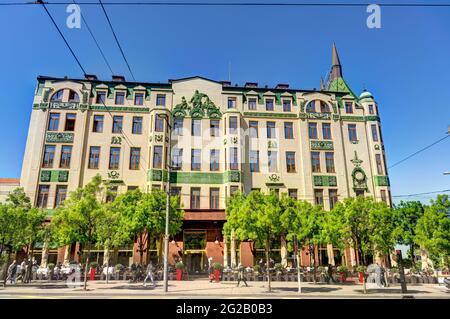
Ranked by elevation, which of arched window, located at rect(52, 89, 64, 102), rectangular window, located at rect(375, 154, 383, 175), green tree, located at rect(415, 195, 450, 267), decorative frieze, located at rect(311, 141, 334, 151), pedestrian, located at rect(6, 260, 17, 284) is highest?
arched window, located at rect(52, 89, 64, 102)

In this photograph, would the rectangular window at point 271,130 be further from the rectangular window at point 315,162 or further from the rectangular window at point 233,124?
the rectangular window at point 315,162

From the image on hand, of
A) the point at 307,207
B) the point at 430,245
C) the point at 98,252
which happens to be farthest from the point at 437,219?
the point at 98,252

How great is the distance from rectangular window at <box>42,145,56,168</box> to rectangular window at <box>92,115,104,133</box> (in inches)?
186

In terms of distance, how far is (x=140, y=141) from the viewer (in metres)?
34.2

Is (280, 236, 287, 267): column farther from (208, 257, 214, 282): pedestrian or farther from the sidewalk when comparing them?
the sidewalk

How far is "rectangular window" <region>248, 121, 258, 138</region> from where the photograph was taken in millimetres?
35594

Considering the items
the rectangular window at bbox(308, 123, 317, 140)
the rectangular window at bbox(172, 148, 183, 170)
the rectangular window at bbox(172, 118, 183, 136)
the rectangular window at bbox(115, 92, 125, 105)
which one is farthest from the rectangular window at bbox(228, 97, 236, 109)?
the rectangular window at bbox(115, 92, 125, 105)

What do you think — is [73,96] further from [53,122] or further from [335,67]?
[335,67]

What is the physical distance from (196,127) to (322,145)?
50.5ft

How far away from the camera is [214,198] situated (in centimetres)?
3297

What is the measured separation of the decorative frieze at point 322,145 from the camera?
3600 centimetres

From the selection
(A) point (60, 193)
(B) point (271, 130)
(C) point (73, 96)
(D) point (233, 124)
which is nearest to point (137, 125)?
(C) point (73, 96)

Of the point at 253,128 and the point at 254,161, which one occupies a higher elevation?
the point at 253,128
